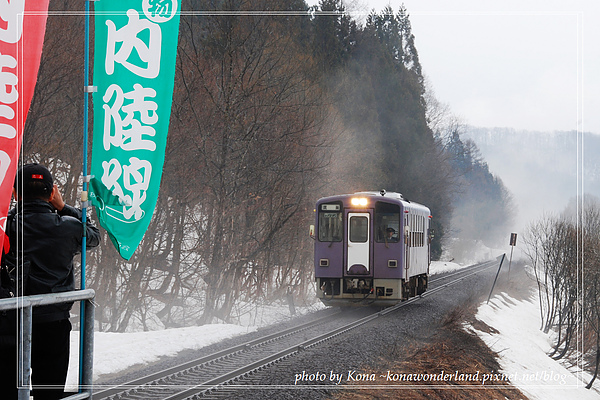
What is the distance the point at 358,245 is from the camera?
15750mm

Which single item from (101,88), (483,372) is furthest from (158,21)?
(483,372)

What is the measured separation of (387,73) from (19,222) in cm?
3991

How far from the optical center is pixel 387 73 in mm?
42125

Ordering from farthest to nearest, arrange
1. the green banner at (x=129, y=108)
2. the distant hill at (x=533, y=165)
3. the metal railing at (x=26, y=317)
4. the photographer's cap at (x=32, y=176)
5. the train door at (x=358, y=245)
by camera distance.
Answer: the distant hill at (x=533, y=165) → the train door at (x=358, y=245) → the green banner at (x=129, y=108) → the photographer's cap at (x=32, y=176) → the metal railing at (x=26, y=317)

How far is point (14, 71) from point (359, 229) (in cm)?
1223

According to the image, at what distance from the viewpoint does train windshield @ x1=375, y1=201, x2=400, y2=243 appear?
613 inches

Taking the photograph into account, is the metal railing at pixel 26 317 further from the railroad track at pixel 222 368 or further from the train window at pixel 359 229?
the train window at pixel 359 229

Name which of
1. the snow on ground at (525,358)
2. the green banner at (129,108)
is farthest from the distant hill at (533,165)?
the green banner at (129,108)

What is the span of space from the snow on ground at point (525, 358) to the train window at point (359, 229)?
376 cm

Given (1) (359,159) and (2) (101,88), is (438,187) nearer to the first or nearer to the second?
(1) (359,159)

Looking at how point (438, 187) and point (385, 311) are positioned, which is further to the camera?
point (438, 187)

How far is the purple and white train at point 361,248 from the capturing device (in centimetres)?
1553

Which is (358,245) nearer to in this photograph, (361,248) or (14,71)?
(361,248)

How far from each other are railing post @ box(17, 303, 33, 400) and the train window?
12720 millimetres
